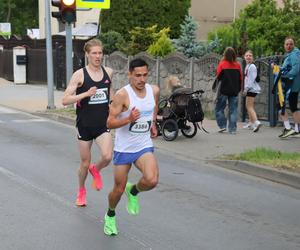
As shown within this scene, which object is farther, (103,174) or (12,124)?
(12,124)

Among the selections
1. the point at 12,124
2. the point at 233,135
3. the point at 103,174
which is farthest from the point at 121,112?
the point at 12,124

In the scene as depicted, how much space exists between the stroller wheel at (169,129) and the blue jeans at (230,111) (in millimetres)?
1301

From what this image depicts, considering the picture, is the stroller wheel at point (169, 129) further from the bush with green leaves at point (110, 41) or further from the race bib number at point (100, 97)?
the bush with green leaves at point (110, 41)

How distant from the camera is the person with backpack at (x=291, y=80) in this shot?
12.0 m

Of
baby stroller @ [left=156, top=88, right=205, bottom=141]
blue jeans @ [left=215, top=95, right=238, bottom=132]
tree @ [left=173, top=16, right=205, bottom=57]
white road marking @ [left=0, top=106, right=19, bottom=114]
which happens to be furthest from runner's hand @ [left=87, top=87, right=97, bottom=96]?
tree @ [left=173, top=16, right=205, bottom=57]

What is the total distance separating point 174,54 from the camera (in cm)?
1709

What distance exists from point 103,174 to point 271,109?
5.90m

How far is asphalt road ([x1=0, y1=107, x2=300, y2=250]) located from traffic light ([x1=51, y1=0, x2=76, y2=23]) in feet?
21.8

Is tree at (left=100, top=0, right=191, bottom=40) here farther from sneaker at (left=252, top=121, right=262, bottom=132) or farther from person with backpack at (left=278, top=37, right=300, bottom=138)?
person with backpack at (left=278, top=37, right=300, bottom=138)

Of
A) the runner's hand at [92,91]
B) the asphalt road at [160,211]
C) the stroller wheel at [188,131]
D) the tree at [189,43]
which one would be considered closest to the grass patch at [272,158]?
the asphalt road at [160,211]

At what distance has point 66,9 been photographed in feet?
53.4

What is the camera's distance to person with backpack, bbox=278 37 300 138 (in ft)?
39.4

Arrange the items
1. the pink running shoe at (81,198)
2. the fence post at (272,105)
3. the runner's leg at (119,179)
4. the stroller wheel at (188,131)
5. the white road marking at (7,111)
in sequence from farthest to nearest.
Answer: the white road marking at (7,111) → the fence post at (272,105) → the stroller wheel at (188,131) → the pink running shoe at (81,198) → the runner's leg at (119,179)

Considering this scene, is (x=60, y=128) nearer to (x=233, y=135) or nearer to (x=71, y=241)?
(x=233, y=135)
